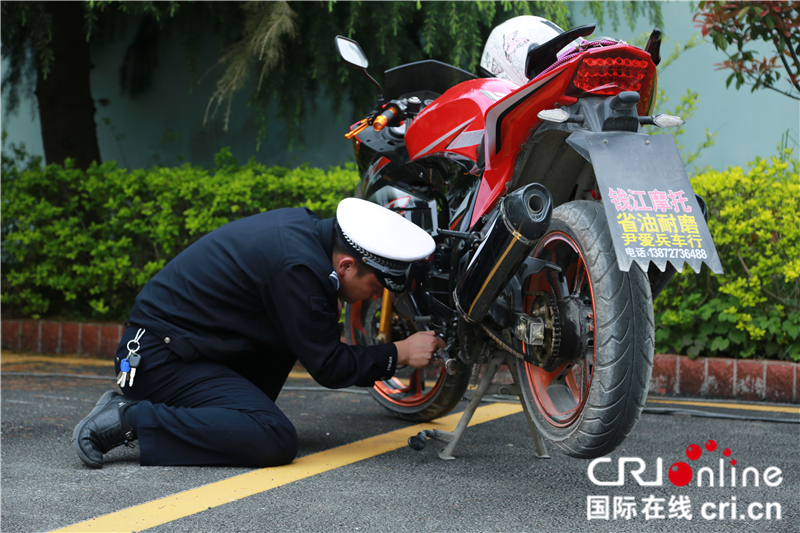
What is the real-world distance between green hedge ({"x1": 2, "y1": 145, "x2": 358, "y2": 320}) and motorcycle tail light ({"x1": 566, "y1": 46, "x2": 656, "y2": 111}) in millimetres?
2941

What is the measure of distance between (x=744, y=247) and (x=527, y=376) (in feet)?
7.45

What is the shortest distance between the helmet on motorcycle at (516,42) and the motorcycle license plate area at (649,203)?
2.49ft

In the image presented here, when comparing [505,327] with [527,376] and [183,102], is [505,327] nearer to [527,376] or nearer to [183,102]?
[527,376]

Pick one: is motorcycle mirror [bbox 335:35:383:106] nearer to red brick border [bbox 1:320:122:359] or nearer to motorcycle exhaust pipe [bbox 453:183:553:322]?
motorcycle exhaust pipe [bbox 453:183:553:322]

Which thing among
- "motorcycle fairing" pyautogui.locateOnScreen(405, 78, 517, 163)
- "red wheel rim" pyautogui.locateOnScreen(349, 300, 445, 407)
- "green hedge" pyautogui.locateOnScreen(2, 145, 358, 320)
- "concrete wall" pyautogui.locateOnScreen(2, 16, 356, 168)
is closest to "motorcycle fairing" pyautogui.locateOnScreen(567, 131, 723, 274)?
"motorcycle fairing" pyautogui.locateOnScreen(405, 78, 517, 163)

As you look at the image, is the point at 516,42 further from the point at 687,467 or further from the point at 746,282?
the point at 746,282

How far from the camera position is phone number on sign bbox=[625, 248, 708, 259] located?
1.76 meters

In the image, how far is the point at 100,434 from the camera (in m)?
2.45

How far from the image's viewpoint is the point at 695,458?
8.45 feet

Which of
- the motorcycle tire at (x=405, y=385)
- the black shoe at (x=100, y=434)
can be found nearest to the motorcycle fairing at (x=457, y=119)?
the motorcycle tire at (x=405, y=385)

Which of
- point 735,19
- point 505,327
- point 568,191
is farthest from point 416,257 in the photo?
point 735,19

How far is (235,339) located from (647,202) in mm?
1547

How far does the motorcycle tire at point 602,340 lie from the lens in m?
1.82

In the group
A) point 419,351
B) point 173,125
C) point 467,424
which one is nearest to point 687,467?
point 467,424
